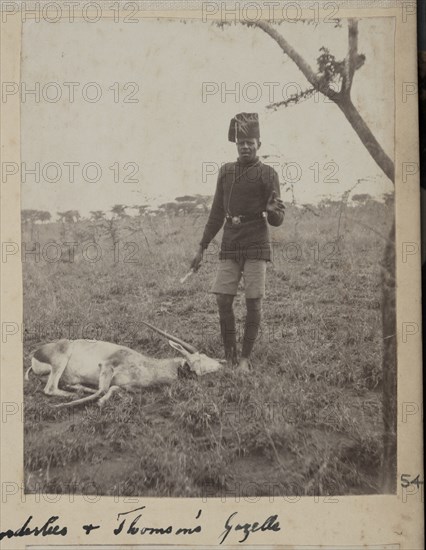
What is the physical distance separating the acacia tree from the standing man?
0.48 feet

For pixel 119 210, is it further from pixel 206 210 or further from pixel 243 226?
pixel 243 226

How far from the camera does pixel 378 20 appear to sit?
5.20 feet

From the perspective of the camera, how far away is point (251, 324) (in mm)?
1598

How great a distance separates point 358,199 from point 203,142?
456 millimetres

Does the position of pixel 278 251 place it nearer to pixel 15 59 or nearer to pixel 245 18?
pixel 245 18

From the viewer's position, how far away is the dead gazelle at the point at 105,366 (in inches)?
62.3

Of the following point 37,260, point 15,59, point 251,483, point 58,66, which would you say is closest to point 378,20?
point 58,66

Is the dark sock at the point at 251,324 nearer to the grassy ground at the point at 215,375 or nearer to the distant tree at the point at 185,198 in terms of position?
the grassy ground at the point at 215,375

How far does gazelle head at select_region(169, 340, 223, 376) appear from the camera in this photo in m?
1.58

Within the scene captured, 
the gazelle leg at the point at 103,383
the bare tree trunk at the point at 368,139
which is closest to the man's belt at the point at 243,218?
the bare tree trunk at the point at 368,139

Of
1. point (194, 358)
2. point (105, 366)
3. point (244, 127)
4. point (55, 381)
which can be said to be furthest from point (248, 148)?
point (55, 381)

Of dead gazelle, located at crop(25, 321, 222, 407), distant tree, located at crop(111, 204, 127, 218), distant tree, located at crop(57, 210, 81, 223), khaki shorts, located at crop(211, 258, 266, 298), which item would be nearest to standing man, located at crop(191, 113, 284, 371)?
khaki shorts, located at crop(211, 258, 266, 298)

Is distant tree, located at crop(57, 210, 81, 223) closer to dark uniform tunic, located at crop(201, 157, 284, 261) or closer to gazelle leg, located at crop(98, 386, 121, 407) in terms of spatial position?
dark uniform tunic, located at crop(201, 157, 284, 261)

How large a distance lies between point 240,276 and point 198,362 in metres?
0.26
